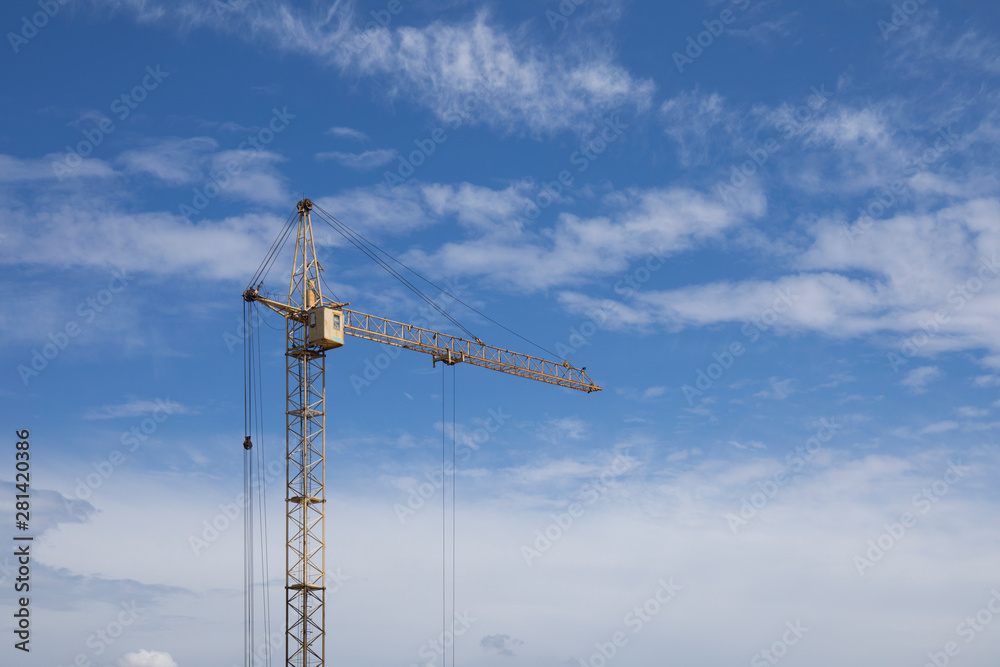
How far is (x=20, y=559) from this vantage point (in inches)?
2431

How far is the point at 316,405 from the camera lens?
90.4 m

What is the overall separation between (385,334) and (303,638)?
27081mm

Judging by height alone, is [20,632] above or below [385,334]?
below

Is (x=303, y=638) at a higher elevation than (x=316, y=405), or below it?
below

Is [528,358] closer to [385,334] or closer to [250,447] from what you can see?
[385,334]

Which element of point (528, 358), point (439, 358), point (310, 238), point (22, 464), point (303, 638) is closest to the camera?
point (22, 464)

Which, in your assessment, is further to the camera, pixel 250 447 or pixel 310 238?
pixel 310 238

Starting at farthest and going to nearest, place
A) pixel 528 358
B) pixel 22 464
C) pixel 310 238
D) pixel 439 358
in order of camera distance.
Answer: pixel 528 358, pixel 439 358, pixel 310 238, pixel 22 464

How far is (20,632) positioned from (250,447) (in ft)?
92.2

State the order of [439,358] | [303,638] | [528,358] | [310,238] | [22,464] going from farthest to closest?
1. [528,358]
2. [439,358]
3. [310,238]
4. [303,638]
5. [22,464]

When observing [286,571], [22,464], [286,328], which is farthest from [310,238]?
[22,464]

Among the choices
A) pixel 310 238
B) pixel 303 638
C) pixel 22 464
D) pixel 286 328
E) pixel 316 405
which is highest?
pixel 310 238

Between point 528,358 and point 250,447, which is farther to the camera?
point 528,358

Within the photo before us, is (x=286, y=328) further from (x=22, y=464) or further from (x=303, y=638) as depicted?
(x=22, y=464)
